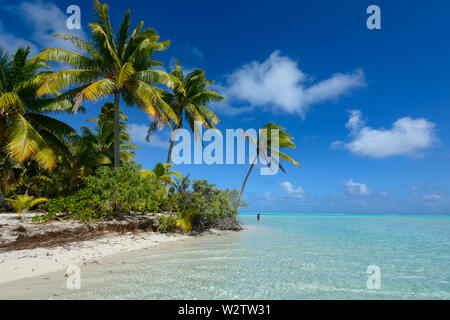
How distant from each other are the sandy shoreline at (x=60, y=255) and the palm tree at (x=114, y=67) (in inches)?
189

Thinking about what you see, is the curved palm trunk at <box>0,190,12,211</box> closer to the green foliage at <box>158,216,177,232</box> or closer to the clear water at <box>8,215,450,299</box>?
the green foliage at <box>158,216,177,232</box>

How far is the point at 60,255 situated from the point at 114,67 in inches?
399

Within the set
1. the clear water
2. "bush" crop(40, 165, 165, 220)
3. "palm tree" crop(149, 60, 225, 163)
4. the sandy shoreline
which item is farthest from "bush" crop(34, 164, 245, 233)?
"palm tree" crop(149, 60, 225, 163)

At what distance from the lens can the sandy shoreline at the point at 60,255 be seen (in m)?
4.70

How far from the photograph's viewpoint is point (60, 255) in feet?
19.3

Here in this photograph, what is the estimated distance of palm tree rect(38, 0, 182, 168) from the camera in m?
10.8

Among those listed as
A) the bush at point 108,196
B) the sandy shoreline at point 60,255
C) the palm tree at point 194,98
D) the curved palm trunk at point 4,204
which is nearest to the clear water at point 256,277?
the sandy shoreline at point 60,255

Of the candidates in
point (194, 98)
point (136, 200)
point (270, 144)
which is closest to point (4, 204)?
point (136, 200)

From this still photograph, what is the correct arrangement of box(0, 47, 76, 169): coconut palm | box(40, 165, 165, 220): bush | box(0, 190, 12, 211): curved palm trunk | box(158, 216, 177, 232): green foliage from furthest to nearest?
box(0, 190, 12, 211): curved palm trunk, box(158, 216, 177, 232): green foliage, box(0, 47, 76, 169): coconut palm, box(40, 165, 165, 220): bush

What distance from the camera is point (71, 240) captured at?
7203 millimetres

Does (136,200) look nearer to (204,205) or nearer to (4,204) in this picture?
(204,205)

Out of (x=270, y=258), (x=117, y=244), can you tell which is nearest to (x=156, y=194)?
(x=117, y=244)

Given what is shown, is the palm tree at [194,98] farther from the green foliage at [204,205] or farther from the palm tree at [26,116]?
the palm tree at [26,116]

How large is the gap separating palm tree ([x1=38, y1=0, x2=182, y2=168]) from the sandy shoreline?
4811 mm
